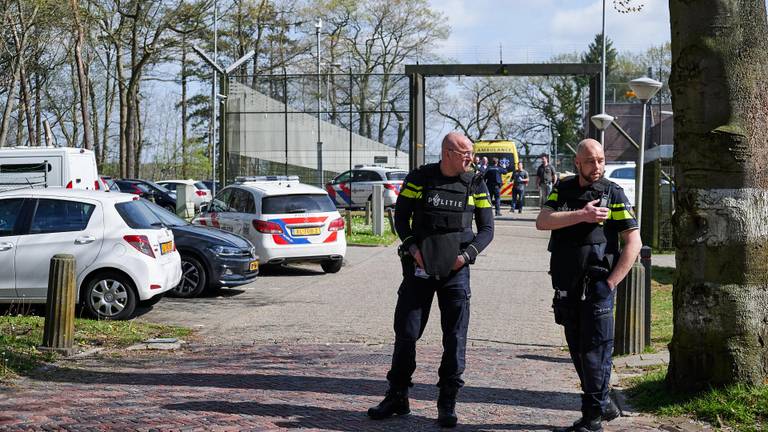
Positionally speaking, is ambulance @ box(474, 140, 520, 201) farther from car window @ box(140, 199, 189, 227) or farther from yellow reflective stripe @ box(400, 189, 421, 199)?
yellow reflective stripe @ box(400, 189, 421, 199)

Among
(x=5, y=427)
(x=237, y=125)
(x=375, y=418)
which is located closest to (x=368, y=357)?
(x=375, y=418)

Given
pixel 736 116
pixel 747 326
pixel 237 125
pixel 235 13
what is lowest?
pixel 747 326

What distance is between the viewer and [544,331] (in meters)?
11.4

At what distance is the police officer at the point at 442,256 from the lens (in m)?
6.20

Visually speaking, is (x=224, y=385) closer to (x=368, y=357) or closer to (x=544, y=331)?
(x=368, y=357)

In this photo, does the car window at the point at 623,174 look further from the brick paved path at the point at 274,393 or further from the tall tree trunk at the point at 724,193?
the tall tree trunk at the point at 724,193

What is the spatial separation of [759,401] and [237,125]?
896 inches

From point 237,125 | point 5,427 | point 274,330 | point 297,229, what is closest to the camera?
point 5,427

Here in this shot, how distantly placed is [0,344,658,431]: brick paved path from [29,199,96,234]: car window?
273 cm

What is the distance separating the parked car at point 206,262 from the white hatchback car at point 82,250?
2.21 m

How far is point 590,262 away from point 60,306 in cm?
531

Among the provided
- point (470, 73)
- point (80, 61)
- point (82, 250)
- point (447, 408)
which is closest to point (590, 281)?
point (447, 408)

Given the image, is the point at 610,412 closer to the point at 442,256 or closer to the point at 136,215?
the point at 442,256

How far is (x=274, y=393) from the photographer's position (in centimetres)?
724
